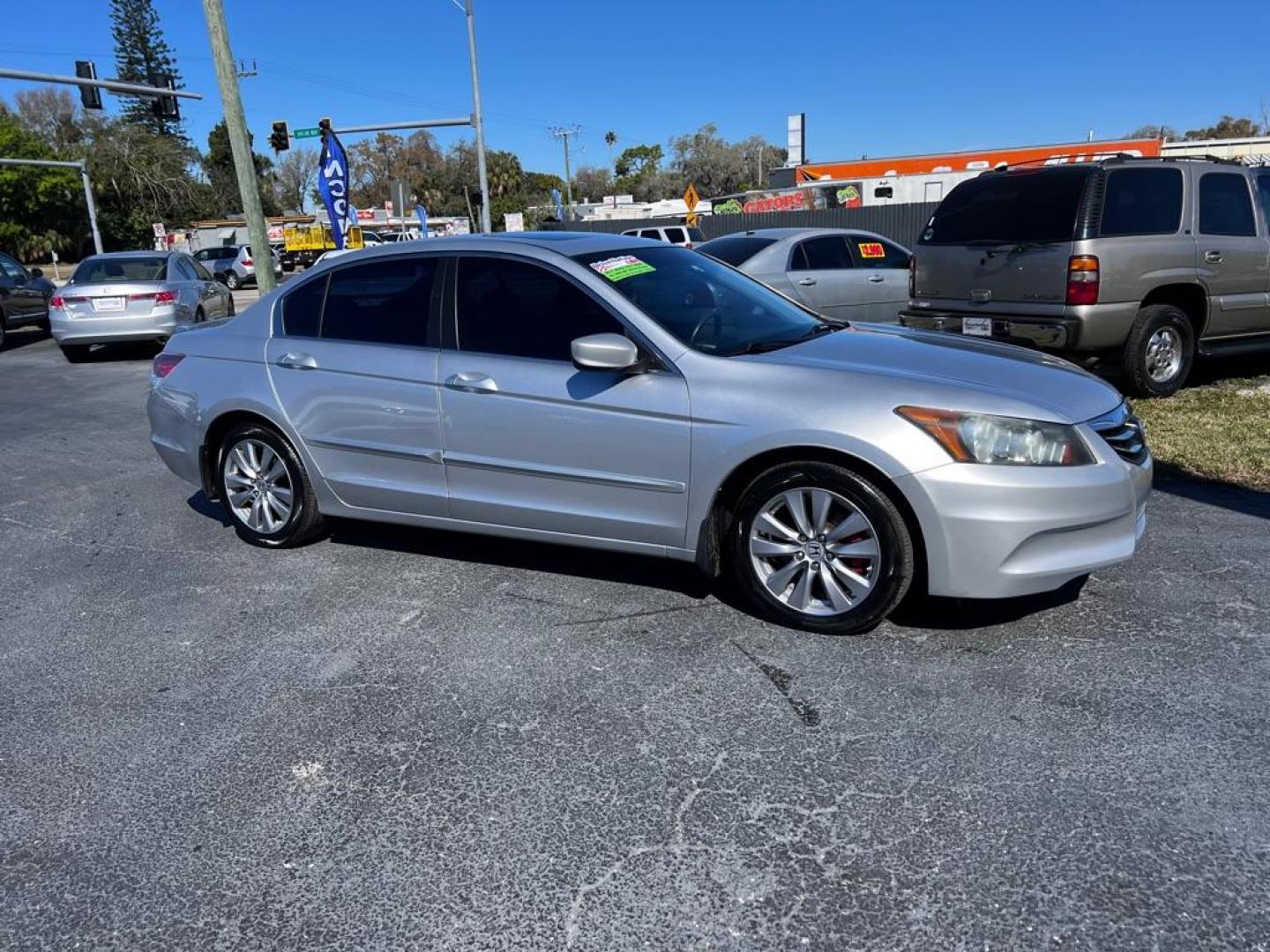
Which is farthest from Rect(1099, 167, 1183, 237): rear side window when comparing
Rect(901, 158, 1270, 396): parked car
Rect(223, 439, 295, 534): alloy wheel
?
Rect(223, 439, 295, 534): alloy wheel

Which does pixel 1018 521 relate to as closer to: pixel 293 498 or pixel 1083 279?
pixel 293 498

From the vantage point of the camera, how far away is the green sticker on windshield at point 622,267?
4.44 metres

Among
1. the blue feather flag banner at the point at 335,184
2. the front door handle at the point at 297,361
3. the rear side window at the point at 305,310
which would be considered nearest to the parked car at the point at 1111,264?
the rear side window at the point at 305,310

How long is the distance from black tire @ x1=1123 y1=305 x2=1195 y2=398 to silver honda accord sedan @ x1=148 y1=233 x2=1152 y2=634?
13.1ft

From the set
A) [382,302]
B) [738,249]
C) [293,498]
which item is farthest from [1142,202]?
[293,498]

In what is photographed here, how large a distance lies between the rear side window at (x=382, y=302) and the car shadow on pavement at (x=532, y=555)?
3.49 ft

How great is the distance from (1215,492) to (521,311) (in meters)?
4.24

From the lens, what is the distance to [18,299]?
53.9ft

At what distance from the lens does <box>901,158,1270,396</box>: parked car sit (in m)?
7.50

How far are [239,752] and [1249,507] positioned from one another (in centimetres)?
530

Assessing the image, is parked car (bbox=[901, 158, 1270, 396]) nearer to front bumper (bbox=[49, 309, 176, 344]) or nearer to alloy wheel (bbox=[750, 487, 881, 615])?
alloy wheel (bbox=[750, 487, 881, 615])

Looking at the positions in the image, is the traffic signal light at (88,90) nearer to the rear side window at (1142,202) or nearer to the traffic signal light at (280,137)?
the traffic signal light at (280,137)

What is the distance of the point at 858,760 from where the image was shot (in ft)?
10.1

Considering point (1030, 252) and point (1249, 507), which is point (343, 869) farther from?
point (1030, 252)
